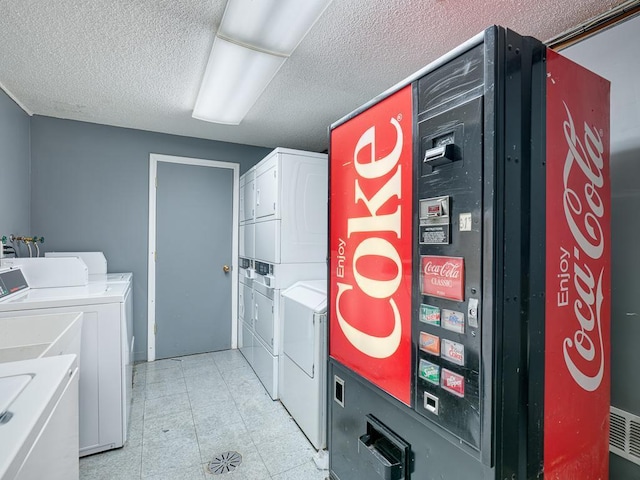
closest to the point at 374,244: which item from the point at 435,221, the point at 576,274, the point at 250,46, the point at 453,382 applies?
the point at 435,221

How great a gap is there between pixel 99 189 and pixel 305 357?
9.58 feet

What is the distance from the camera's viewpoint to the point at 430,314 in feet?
3.56

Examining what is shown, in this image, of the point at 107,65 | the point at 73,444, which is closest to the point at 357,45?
the point at 107,65

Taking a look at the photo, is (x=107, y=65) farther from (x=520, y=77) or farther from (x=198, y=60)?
(x=520, y=77)

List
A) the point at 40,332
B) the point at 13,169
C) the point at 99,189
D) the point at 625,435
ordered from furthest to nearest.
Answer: the point at 99,189
the point at 13,169
the point at 40,332
the point at 625,435

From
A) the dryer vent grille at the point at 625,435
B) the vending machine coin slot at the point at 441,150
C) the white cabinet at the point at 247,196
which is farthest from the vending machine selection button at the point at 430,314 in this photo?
the white cabinet at the point at 247,196

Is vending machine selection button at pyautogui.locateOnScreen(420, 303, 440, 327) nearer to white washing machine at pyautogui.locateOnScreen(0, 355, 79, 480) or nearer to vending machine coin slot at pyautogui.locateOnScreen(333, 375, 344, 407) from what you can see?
vending machine coin slot at pyautogui.locateOnScreen(333, 375, 344, 407)

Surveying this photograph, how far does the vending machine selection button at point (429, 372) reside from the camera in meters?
1.06

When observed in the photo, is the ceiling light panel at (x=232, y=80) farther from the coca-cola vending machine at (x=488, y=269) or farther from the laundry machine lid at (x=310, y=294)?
the laundry machine lid at (x=310, y=294)

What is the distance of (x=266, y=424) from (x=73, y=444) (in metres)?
1.56

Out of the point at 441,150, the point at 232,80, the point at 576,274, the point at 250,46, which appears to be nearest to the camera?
the point at 441,150

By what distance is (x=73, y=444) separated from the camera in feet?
3.86

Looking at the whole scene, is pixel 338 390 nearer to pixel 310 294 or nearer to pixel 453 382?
pixel 453 382

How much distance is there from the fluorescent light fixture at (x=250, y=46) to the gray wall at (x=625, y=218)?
1557 millimetres
